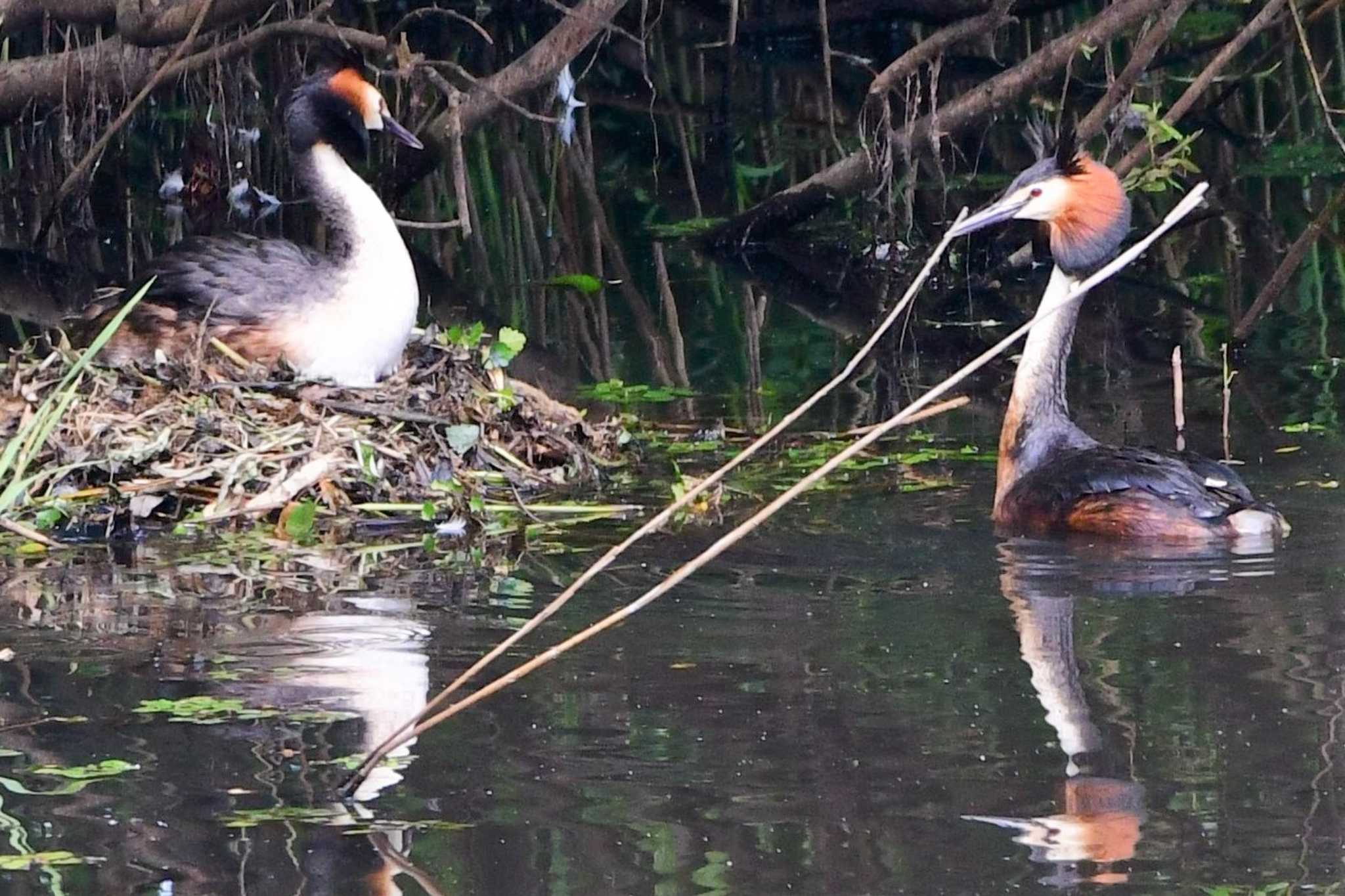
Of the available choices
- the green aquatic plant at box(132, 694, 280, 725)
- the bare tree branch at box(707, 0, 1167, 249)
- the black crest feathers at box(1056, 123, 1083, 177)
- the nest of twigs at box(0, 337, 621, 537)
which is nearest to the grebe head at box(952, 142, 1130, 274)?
the black crest feathers at box(1056, 123, 1083, 177)

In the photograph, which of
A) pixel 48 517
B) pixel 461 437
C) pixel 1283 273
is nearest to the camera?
pixel 48 517

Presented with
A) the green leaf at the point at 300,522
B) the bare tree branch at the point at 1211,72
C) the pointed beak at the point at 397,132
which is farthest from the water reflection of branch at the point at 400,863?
the bare tree branch at the point at 1211,72

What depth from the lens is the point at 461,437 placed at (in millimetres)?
7023

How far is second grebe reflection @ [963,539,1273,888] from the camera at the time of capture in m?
3.68

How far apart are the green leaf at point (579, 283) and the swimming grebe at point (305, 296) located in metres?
3.35

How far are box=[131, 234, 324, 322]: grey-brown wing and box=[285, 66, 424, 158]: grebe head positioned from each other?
0.53 meters

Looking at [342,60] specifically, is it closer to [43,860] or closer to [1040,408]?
[1040,408]

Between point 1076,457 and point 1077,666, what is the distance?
1.65 meters

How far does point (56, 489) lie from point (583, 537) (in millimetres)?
1564

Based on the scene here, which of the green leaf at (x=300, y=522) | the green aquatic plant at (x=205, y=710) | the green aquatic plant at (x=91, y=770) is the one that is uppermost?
the green leaf at (x=300, y=522)

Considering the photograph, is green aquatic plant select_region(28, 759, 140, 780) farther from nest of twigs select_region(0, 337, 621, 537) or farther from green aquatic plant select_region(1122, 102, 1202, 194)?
green aquatic plant select_region(1122, 102, 1202, 194)

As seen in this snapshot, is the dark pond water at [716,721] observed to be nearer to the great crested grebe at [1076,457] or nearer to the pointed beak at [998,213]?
the great crested grebe at [1076,457]

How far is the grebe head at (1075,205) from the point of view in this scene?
688 cm

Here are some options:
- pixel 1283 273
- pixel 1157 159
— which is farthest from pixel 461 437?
pixel 1157 159
